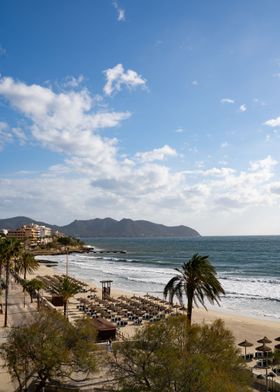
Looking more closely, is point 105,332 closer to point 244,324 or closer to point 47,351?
point 47,351

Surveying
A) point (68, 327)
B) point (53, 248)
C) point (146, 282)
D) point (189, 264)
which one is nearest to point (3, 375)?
point (68, 327)

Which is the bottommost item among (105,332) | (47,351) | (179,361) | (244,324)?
(244,324)

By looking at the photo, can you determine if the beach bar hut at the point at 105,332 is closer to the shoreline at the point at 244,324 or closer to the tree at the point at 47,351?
the shoreline at the point at 244,324

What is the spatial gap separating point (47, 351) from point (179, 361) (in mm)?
5522

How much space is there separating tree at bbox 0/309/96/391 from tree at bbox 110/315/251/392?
1.86 m

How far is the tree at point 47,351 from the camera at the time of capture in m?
15.0

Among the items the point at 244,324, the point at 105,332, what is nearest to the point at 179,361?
the point at 105,332

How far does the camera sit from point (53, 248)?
173875 mm

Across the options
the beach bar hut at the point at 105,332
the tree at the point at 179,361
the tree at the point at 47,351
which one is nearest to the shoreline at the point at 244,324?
the beach bar hut at the point at 105,332

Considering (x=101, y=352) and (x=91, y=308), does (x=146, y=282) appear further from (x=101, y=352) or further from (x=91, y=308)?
(x=101, y=352)

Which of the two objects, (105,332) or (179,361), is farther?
(105,332)

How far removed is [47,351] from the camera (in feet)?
48.7

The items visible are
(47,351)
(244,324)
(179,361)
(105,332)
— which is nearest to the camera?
(179,361)

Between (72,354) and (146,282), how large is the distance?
180 feet
